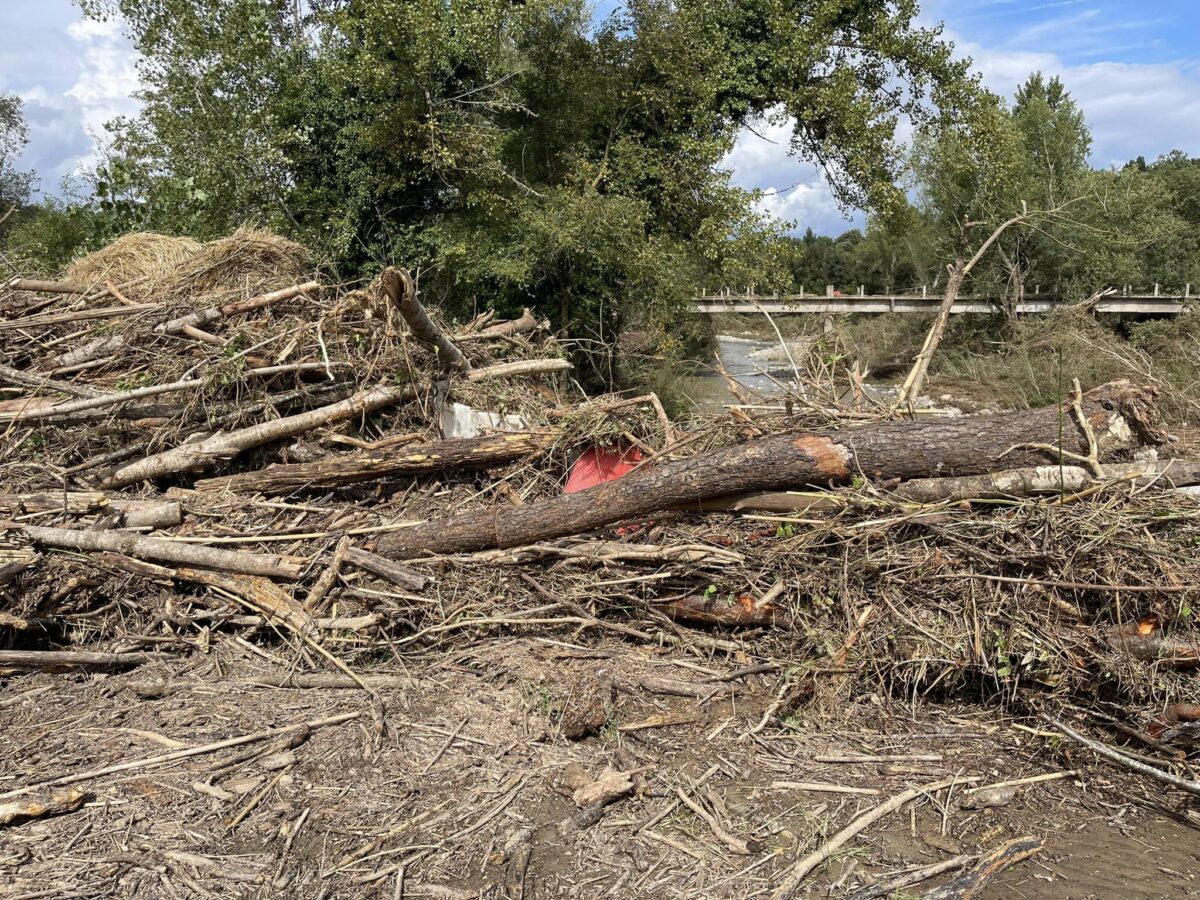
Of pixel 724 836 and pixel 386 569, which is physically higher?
pixel 386 569

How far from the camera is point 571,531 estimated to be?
4.29 meters

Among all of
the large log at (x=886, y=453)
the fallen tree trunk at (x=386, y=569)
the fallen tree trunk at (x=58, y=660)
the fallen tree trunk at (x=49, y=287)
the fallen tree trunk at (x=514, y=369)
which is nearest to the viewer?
the large log at (x=886, y=453)

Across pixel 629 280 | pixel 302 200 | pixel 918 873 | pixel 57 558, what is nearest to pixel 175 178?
pixel 302 200

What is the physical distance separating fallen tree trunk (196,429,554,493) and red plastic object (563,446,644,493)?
0.30m

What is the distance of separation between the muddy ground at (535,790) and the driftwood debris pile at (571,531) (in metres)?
0.13

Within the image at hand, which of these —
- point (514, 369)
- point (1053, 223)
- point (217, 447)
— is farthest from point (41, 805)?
point (1053, 223)

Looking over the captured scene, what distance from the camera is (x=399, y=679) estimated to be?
12.6 feet

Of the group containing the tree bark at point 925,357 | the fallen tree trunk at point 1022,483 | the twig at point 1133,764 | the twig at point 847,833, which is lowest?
the twig at point 847,833

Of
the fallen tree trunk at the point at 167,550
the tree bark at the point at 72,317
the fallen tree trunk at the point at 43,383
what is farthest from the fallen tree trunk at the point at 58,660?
the tree bark at the point at 72,317

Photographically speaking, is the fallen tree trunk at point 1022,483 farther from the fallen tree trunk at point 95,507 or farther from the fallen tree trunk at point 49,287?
the fallen tree trunk at point 49,287

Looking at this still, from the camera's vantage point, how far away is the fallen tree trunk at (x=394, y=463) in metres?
5.21

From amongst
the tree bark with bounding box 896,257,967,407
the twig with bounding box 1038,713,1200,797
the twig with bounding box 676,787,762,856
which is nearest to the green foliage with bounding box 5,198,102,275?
the tree bark with bounding box 896,257,967,407

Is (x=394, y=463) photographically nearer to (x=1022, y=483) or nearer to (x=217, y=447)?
(x=217, y=447)

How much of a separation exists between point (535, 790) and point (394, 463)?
108 inches
